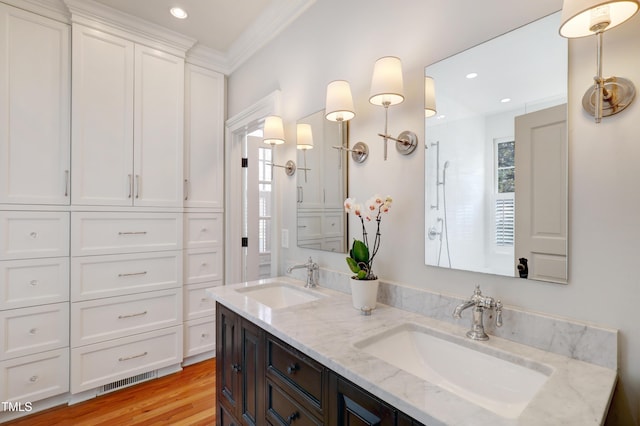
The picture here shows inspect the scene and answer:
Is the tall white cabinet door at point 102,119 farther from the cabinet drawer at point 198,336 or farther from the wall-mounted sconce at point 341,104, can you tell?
the wall-mounted sconce at point 341,104

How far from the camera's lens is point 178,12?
219 centimetres

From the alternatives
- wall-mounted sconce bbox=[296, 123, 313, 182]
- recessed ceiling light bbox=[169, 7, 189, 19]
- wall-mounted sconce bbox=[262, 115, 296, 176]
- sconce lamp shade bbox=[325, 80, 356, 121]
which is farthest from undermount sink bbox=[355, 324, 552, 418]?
recessed ceiling light bbox=[169, 7, 189, 19]

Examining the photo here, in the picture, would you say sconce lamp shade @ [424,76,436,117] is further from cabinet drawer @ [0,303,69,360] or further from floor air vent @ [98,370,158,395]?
floor air vent @ [98,370,158,395]

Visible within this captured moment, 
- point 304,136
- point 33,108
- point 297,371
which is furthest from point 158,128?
point 297,371

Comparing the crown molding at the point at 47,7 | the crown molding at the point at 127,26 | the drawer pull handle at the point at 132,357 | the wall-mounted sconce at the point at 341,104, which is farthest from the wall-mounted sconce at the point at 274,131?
the drawer pull handle at the point at 132,357

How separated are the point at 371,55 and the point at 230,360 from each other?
5.56 feet

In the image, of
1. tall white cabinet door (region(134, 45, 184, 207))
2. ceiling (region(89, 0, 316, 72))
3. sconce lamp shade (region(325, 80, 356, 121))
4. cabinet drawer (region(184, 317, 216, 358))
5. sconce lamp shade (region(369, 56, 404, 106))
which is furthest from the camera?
cabinet drawer (region(184, 317, 216, 358))

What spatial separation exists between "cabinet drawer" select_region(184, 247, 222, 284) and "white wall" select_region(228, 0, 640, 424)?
926 mm

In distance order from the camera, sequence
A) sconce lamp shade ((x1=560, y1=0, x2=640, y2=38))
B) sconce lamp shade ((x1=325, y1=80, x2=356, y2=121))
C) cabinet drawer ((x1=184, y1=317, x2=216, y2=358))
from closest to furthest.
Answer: sconce lamp shade ((x1=560, y1=0, x2=640, y2=38)) < sconce lamp shade ((x1=325, y1=80, x2=356, y2=121)) < cabinet drawer ((x1=184, y1=317, x2=216, y2=358))

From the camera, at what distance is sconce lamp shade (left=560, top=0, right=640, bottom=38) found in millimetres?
729

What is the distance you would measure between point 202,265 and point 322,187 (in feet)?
4.98

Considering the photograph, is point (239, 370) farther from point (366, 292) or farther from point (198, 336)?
point (198, 336)

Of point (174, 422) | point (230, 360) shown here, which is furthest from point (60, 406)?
point (230, 360)

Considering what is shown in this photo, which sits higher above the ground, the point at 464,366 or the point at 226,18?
the point at 226,18
